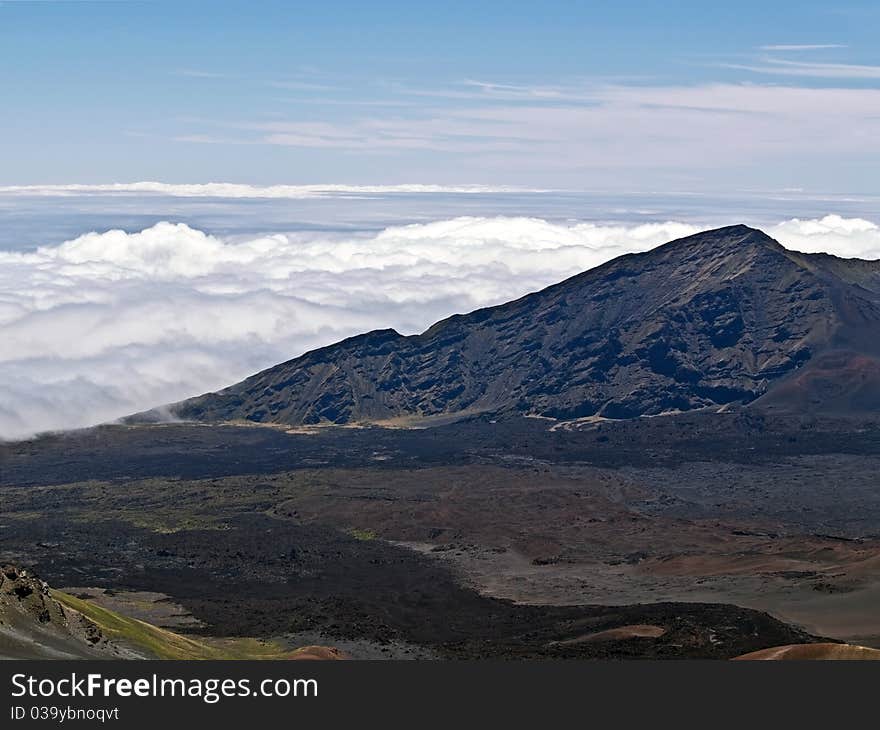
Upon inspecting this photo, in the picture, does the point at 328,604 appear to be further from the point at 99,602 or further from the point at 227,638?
the point at 99,602

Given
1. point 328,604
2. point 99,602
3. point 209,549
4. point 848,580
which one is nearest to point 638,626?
point 848,580

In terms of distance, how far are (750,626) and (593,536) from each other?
68246 mm

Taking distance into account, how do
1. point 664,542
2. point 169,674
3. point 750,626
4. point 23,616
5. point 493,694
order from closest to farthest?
point 169,674 < point 493,694 < point 23,616 < point 750,626 < point 664,542

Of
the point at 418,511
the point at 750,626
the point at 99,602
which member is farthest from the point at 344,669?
the point at 418,511

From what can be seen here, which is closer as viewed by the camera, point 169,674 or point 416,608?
point 169,674

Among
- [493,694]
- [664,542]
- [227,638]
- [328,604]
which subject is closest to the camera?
[493,694]

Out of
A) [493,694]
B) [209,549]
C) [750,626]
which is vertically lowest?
[209,549]

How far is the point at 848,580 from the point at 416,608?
43336 millimetres

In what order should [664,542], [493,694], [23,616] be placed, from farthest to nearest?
[664,542]
[23,616]
[493,694]

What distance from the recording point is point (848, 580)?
119 metres

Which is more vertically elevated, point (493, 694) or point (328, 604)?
point (493, 694)

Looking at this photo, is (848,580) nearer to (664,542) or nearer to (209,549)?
(664,542)

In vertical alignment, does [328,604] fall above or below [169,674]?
below

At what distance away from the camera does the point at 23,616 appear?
Answer: 8162cm
